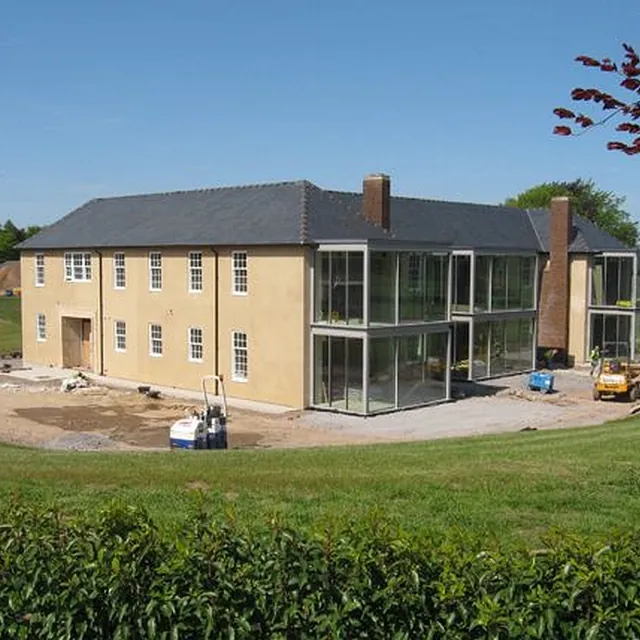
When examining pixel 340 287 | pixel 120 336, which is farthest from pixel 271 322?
pixel 120 336

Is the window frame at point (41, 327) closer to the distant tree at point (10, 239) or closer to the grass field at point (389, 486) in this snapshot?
A: the grass field at point (389, 486)

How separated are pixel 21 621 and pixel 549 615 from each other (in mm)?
3953

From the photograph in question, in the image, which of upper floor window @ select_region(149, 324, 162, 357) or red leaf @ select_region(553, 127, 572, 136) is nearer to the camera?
red leaf @ select_region(553, 127, 572, 136)

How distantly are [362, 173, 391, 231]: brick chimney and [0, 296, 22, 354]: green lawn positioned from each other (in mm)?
26993

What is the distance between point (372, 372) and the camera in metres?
30.2

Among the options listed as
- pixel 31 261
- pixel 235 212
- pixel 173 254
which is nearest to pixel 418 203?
pixel 235 212

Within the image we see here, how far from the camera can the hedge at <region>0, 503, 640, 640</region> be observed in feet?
20.2

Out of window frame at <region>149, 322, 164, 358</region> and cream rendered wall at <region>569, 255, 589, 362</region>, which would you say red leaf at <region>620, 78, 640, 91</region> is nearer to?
window frame at <region>149, 322, 164, 358</region>

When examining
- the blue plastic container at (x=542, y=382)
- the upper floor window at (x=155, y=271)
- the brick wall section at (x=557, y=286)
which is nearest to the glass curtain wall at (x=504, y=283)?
the brick wall section at (x=557, y=286)

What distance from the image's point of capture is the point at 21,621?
665 cm

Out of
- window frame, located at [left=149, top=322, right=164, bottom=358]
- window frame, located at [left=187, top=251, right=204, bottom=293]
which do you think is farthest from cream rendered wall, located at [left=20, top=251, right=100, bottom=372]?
window frame, located at [left=187, top=251, right=204, bottom=293]

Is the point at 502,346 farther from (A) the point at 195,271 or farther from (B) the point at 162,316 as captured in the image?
(B) the point at 162,316

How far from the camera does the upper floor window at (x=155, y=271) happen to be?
37.3 m

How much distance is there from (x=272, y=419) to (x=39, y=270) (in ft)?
66.2
